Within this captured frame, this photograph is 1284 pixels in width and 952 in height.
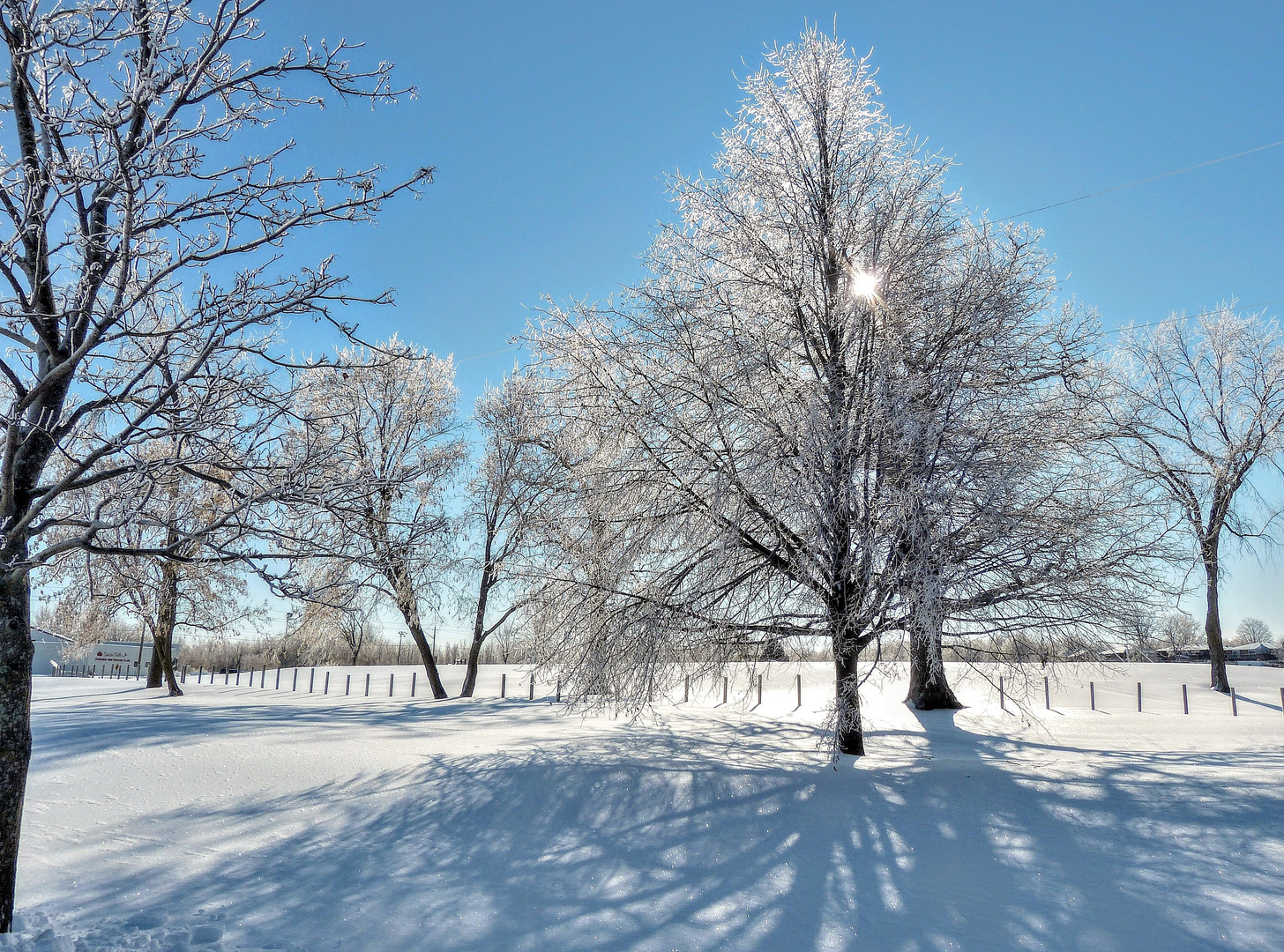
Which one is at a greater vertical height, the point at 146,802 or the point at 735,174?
the point at 735,174

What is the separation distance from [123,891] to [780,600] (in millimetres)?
6945

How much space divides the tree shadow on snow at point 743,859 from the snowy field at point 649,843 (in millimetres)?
28

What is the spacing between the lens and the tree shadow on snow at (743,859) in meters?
4.84

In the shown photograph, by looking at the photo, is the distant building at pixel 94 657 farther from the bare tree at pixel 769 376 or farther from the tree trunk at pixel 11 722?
the tree trunk at pixel 11 722

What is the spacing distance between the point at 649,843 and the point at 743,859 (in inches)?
34.0

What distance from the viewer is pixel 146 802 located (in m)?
7.81

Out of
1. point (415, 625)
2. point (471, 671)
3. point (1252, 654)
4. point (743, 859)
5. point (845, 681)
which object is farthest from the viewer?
point (1252, 654)

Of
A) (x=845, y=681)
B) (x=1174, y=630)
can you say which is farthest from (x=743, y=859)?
(x=1174, y=630)

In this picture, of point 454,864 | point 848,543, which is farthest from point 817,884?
point 848,543

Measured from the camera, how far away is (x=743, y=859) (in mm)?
6062

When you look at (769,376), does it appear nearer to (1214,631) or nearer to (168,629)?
(1214,631)

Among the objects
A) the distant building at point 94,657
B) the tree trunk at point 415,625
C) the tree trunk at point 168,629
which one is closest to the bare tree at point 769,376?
the tree trunk at point 415,625

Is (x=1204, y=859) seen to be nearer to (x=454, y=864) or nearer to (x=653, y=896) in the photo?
(x=653, y=896)

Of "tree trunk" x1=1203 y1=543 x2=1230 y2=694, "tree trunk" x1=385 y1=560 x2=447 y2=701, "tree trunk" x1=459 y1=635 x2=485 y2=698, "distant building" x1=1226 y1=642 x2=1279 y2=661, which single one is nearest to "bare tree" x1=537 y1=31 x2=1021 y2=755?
"tree trunk" x1=385 y1=560 x2=447 y2=701
